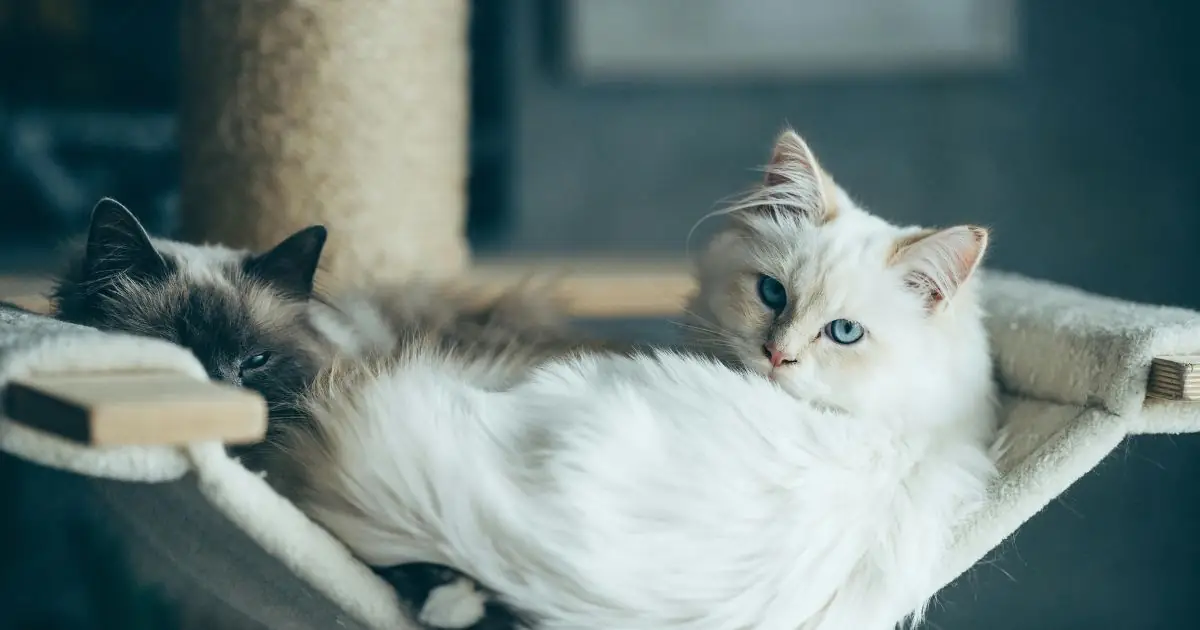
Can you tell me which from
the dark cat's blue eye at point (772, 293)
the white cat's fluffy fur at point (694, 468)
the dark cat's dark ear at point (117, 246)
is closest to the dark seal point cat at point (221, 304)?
the dark cat's dark ear at point (117, 246)

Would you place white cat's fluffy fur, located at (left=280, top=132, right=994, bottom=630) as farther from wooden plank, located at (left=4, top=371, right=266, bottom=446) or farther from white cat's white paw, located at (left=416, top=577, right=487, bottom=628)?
wooden plank, located at (left=4, top=371, right=266, bottom=446)

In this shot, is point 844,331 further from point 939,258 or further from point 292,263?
point 292,263

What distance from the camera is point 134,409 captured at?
67cm

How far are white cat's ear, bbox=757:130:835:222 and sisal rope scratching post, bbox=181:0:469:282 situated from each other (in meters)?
0.62

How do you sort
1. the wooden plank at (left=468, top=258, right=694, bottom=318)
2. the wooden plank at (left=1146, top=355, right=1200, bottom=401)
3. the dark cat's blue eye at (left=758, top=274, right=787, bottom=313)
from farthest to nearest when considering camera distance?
the wooden plank at (left=468, top=258, right=694, bottom=318), the dark cat's blue eye at (left=758, top=274, right=787, bottom=313), the wooden plank at (left=1146, top=355, right=1200, bottom=401)

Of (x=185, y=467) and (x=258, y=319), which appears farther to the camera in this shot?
(x=258, y=319)

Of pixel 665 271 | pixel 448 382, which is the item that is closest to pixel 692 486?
pixel 448 382

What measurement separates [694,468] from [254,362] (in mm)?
461

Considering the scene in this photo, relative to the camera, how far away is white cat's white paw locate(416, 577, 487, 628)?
2.74ft

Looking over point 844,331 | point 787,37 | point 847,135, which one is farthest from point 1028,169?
point 844,331

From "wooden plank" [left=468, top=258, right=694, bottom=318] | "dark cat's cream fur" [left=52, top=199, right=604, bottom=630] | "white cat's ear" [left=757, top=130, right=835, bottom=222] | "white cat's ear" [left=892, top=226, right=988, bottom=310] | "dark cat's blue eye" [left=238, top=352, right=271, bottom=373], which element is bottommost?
"wooden plank" [left=468, top=258, right=694, bottom=318]

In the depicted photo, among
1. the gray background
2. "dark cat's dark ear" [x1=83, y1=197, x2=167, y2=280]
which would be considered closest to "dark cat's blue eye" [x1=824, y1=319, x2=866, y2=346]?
"dark cat's dark ear" [x1=83, y1=197, x2=167, y2=280]

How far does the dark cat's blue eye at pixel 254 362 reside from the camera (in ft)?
3.46

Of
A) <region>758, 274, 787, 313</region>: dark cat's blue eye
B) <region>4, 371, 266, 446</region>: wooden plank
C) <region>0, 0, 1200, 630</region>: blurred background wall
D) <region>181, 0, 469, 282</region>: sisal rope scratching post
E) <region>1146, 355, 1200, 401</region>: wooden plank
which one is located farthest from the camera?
<region>0, 0, 1200, 630</region>: blurred background wall
